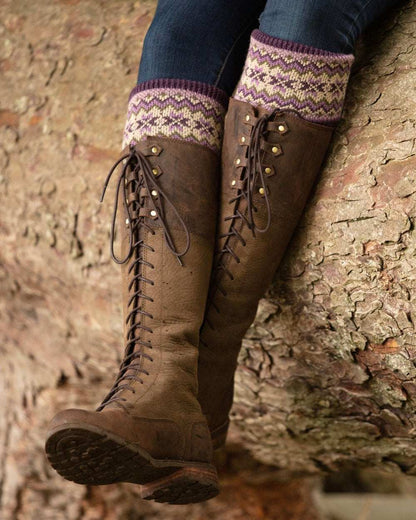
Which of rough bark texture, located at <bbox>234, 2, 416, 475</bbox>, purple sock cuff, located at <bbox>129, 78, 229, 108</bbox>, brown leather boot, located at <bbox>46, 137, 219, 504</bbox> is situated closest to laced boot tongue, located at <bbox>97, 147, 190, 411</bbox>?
brown leather boot, located at <bbox>46, 137, 219, 504</bbox>

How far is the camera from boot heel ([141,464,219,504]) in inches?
37.4

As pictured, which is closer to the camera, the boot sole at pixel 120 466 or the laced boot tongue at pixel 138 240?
the boot sole at pixel 120 466

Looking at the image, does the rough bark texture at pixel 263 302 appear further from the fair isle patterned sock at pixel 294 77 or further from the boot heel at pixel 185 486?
the boot heel at pixel 185 486

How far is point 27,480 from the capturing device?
162cm

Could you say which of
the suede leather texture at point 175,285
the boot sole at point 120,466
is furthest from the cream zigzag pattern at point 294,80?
the boot sole at point 120,466

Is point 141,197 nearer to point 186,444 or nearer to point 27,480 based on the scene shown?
point 186,444

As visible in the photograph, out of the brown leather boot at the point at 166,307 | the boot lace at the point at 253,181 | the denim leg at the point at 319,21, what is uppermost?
the denim leg at the point at 319,21

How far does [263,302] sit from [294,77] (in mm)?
400

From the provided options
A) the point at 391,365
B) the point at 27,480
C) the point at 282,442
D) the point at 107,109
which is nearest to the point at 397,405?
the point at 391,365

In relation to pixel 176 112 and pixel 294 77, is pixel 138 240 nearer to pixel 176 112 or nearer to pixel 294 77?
pixel 176 112

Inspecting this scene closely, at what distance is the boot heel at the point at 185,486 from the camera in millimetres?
951

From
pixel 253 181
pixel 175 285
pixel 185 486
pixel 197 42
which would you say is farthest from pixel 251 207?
pixel 185 486

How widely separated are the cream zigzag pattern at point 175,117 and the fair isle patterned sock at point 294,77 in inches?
2.7

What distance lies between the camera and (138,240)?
41.5 inches
